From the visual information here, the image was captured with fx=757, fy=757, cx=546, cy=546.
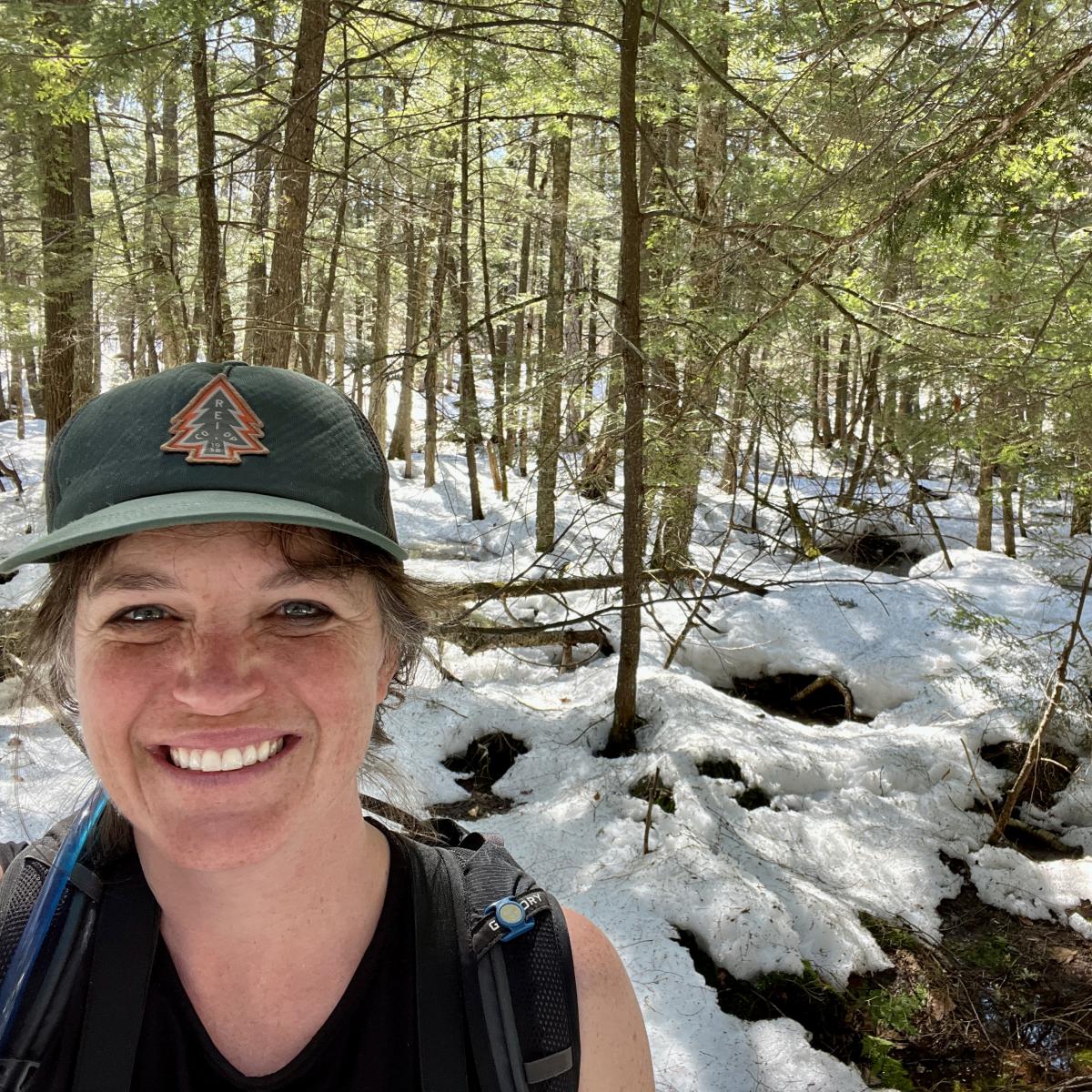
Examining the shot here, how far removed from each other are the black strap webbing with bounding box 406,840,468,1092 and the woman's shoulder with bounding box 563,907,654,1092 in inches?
6.8

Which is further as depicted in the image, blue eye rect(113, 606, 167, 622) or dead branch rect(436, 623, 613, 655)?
dead branch rect(436, 623, 613, 655)

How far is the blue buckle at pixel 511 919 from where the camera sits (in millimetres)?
1084

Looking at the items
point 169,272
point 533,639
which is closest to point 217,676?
point 533,639

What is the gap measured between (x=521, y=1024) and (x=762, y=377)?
4.37 m

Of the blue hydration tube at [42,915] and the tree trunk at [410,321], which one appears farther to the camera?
the tree trunk at [410,321]

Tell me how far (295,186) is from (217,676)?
5.95 meters

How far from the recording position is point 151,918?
1.07 meters

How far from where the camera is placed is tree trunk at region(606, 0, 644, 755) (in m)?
4.91

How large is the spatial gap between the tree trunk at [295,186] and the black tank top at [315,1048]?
4.84 meters

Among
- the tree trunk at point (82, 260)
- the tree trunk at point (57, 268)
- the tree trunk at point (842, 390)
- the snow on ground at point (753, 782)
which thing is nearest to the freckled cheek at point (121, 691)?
the snow on ground at point (753, 782)

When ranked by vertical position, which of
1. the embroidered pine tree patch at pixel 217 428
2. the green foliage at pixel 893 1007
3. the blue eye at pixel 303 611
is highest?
the embroidered pine tree patch at pixel 217 428

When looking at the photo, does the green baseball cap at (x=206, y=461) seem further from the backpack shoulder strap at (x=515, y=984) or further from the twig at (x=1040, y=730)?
the twig at (x=1040, y=730)

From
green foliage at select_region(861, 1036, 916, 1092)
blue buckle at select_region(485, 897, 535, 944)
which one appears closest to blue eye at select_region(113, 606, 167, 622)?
blue buckle at select_region(485, 897, 535, 944)

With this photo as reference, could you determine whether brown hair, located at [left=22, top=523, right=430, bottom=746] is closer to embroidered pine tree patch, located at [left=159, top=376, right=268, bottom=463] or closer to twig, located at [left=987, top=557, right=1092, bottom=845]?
embroidered pine tree patch, located at [left=159, top=376, right=268, bottom=463]
